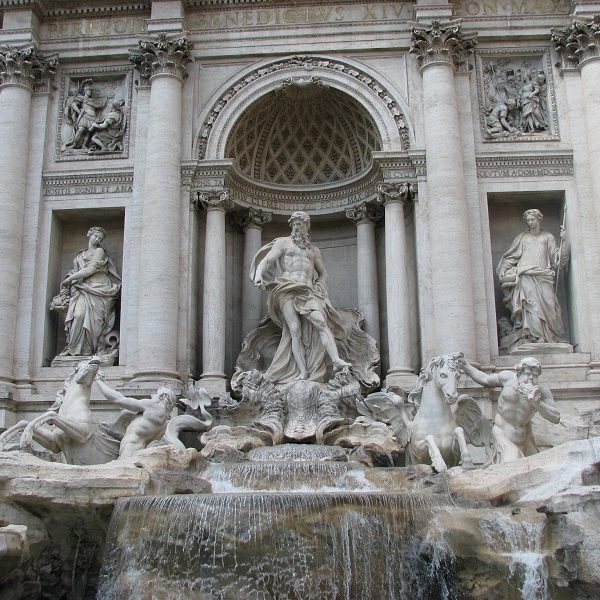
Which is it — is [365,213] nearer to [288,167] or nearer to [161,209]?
[288,167]

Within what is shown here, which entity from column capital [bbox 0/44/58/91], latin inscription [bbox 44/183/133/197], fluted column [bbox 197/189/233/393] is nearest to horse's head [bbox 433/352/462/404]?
fluted column [bbox 197/189/233/393]

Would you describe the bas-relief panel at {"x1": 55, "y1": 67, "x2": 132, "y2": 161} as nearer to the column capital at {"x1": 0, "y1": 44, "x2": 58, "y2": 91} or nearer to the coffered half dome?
the column capital at {"x1": 0, "y1": 44, "x2": 58, "y2": 91}

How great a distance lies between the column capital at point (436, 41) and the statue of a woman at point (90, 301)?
7795mm

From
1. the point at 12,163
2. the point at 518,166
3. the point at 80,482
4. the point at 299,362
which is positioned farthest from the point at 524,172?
the point at 80,482

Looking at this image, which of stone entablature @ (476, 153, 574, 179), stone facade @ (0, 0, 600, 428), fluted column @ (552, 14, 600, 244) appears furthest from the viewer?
stone entablature @ (476, 153, 574, 179)

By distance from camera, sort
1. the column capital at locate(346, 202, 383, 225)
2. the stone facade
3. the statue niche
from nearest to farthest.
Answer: the statue niche < the stone facade < the column capital at locate(346, 202, 383, 225)

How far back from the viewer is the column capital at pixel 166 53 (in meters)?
17.9

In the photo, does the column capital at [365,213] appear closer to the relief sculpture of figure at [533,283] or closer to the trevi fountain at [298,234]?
the trevi fountain at [298,234]

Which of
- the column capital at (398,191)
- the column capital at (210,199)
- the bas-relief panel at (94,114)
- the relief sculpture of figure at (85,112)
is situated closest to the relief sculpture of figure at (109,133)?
the bas-relief panel at (94,114)

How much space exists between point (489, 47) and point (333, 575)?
13.0m

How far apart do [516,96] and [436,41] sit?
2.16m

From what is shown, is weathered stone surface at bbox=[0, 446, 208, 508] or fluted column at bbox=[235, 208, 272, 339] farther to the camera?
fluted column at bbox=[235, 208, 272, 339]

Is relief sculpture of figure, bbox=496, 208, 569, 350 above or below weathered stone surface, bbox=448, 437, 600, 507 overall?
above

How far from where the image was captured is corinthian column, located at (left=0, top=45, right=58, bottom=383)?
1691cm
